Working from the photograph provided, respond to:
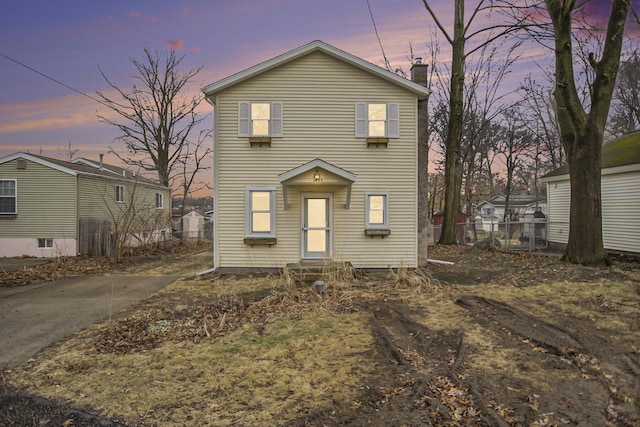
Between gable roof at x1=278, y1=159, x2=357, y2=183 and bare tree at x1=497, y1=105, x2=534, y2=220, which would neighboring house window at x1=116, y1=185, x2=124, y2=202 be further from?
bare tree at x1=497, y1=105, x2=534, y2=220

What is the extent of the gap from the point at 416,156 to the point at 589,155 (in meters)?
5.10

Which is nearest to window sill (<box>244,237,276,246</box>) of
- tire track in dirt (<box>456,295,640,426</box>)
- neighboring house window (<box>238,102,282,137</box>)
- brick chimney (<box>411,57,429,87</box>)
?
neighboring house window (<box>238,102,282,137</box>)

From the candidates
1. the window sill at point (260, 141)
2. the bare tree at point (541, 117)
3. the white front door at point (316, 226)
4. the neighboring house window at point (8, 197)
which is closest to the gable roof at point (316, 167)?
the white front door at point (316, 226)

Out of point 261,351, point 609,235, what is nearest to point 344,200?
point 261,351

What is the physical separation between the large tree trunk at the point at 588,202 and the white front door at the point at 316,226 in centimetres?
759

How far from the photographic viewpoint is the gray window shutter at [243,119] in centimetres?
1135

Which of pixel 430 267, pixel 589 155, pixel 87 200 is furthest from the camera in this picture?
pixel 87 200

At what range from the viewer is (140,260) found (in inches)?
631

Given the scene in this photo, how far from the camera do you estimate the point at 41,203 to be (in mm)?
16844

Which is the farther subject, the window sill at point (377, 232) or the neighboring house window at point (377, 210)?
the neighboring house window at point (377, 210)

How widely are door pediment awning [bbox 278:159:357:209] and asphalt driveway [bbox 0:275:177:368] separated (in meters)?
4.52

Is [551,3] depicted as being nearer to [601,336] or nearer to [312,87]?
[312,87]

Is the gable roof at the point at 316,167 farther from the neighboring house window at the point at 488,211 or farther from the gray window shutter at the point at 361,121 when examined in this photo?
the neighboring house window at the point at 488,211

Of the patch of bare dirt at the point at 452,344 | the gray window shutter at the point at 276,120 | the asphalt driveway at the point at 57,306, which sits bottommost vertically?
the asphalt driveway at the point at 57,306
